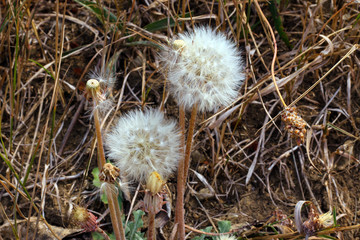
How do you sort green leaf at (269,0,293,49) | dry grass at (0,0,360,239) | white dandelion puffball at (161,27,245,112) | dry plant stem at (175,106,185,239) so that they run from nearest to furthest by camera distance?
white dandelion puffball at (161,27,245,112), dry plant stem at (175,106,185,239), dry grass at (0,0,360,239), green leaf at (269,0,293,49)

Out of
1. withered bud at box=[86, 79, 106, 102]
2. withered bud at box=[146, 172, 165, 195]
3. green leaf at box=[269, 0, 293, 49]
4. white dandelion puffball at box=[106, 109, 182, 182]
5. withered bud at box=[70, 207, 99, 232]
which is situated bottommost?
withered bud at box=[70, 207, 99, 232]

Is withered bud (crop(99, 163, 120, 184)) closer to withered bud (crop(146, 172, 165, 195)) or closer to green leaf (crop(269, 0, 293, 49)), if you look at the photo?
withered bud (crop(146, 172, 165, 195))

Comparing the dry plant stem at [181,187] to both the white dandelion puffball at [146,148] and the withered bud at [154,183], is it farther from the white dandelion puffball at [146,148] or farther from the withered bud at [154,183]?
the withered bud at [154,183]

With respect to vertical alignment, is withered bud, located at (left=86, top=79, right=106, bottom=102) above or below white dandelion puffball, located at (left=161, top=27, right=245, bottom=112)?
below

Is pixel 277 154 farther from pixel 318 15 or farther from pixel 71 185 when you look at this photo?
pixel 71 185

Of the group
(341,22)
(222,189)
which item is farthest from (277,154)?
(341,22)

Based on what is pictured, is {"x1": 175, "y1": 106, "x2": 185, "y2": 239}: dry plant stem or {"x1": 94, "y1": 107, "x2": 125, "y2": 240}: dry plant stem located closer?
{"x1": 94, "y1": 107, "x2": 125, "y2": 240}: dry plant stem

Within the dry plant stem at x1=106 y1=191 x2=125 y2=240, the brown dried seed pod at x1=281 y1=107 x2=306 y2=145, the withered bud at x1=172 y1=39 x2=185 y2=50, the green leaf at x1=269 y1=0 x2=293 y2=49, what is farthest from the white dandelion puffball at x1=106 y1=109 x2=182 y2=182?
the green leaf at x1=269 y1=0 x2=293 y2=49
